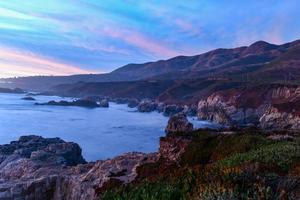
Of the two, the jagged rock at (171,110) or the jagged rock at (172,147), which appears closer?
the jagged rock at (172,147)

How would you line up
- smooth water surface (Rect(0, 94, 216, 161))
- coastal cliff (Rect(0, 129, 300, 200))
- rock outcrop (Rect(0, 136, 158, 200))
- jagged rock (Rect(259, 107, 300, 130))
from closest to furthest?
coastal cliff (Rect(0, 129, 300, 200)) → rock outcrop (Rect(0, 136, 158, 200)) → jagged rock (Rect(259, 107, 300, 130)) → smooth water surface (Rect(0, 94, 216, 161))

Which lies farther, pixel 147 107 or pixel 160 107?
pixel 160 107

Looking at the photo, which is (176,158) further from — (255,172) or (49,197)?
(255,172)

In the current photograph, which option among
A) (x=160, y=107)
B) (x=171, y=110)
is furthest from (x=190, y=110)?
(x=160, y=107)

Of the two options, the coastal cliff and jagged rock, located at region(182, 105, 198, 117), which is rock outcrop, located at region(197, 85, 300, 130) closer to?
jagged rock, located at region(182, 105, 198, 117)

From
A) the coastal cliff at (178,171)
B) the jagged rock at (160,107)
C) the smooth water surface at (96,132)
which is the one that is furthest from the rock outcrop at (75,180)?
the jagged rock at (160,107)

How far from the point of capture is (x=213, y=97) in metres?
138

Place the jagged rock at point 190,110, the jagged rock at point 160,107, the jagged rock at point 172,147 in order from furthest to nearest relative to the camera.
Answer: the jagged rock at point 160,107 → the jagged rock at point 190,110 → the jagged rock at point 172,147

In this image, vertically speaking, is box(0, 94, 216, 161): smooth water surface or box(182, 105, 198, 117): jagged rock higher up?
box(182, 105, 198, 117): jagged rock

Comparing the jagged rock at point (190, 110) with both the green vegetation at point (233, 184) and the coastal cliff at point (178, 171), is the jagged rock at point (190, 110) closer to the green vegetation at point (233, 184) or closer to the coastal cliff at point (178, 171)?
the coastal cliff at point (178, 171)

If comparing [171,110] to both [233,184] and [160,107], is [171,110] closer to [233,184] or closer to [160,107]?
[160,107]

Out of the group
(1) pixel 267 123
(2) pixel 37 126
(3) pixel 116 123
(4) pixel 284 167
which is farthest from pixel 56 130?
(4) pixel 284 167

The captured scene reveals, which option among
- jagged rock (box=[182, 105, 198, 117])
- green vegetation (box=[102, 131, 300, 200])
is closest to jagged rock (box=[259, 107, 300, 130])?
jagged rock (box=[182, 105, 198, 117])

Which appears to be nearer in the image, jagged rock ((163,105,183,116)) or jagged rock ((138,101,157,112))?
jagged rock ((163,105,183,116))
